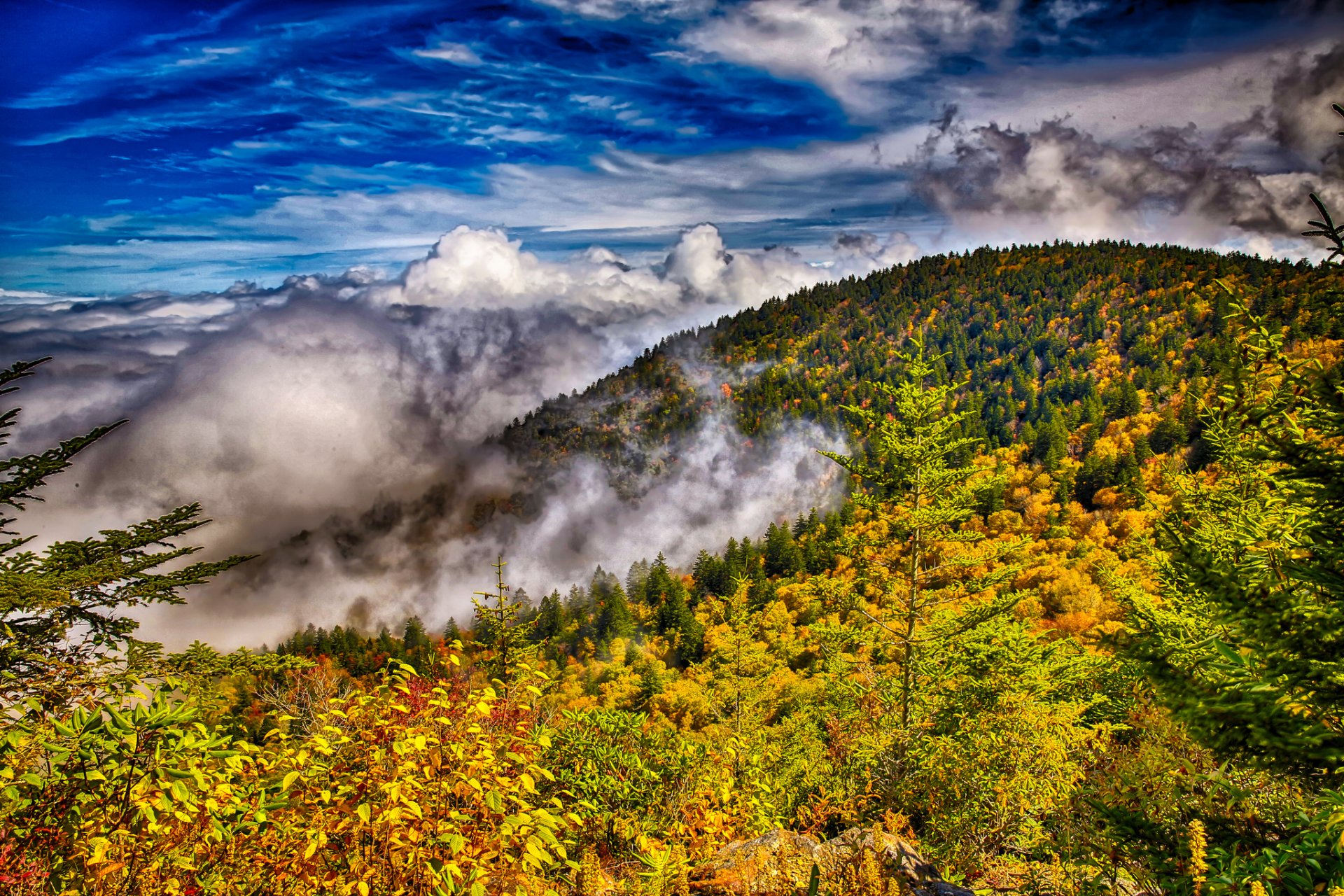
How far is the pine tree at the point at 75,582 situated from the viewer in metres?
6.56

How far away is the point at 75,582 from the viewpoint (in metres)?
7.54

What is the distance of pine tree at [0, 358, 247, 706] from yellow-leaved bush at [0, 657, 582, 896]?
258 centimetres


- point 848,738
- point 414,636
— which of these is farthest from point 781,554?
point 848,738

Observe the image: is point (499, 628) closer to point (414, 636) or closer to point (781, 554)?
point (781, 554)

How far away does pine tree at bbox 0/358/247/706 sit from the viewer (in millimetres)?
6562

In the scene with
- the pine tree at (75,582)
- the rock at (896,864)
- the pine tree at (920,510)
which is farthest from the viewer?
the pine tree at (920,510)

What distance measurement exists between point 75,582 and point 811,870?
29.2ft

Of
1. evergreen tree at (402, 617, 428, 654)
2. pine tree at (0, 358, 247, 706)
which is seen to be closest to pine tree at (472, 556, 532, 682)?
pine tree at (0, 358, 247, 706)

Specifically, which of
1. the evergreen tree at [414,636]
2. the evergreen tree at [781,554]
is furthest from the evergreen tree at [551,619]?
the evergreen tree at [781,554]

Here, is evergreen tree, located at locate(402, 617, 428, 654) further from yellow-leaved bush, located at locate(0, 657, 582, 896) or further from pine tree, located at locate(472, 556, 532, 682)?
yellow-leaved bush, located at locate(0, 657, 582, 896)

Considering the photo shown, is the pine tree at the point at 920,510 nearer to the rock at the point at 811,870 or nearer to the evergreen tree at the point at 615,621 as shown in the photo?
the rock at the point at 811,870

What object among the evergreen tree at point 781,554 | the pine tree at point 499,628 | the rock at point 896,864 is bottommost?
the evergreen tree at point 781,554

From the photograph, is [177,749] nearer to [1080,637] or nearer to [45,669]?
[45,669]

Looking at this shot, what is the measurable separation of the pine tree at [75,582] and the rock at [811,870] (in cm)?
606
